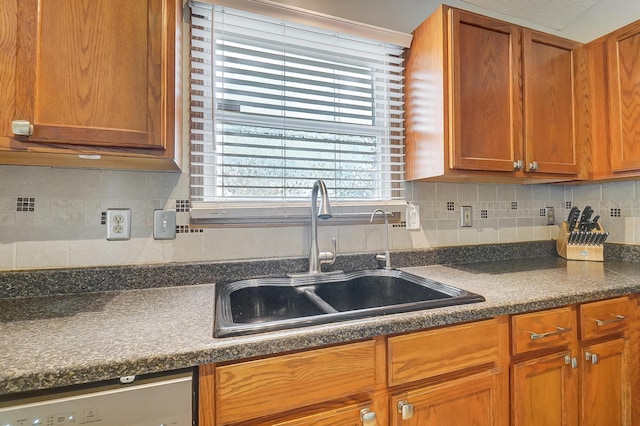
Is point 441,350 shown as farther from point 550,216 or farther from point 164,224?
point 550,216

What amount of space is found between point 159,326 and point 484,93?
5.17ft

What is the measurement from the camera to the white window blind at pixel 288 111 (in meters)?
1.32

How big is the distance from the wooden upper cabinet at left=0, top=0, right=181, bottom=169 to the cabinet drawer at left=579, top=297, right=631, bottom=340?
5.14 ft

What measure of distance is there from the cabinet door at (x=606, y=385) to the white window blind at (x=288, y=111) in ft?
3.31

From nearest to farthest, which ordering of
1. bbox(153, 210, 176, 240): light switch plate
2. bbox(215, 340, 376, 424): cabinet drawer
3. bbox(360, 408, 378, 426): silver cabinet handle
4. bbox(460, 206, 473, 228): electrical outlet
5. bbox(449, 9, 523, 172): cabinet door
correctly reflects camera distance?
1. bbox(215, 340, 376, 424): cabinet drawer
2. bbox(360, 408, 378, 426): silver cabinet handle
3. bbox(153, 210, 176, 240): light switch plate
4. bbox(449, 9, 523, 172): cabinet door
5. bbox(460, 206, 473, 228): electrical outlet

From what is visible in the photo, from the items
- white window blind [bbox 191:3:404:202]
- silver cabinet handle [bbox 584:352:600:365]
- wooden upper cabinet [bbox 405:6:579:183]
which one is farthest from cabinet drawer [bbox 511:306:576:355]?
white window blind [bbox 191:3:404:202]

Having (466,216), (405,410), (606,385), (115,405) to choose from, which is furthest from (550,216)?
(115,405)

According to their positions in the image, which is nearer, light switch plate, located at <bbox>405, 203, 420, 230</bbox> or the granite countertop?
the granite countertop

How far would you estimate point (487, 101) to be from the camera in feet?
4.66

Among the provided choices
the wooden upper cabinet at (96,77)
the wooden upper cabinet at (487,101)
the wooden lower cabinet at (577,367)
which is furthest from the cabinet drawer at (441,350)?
the wooden upper cabinet at (96,77)

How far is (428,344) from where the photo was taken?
2.93 ft

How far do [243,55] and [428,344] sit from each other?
1374 mm

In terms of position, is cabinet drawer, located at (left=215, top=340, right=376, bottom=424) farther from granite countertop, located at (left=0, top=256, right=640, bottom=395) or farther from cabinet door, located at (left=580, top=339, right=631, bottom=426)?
cabinet door, located at (left=580, top=339, right=631, bottom=426)

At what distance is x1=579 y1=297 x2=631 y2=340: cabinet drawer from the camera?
1.12m
